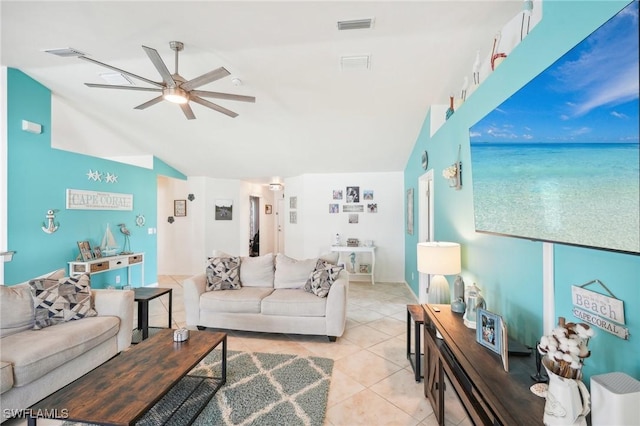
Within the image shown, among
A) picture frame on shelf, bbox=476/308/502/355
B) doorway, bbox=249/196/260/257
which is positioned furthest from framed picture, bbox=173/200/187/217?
picture frame on shelf, bbox=476/308/502/355

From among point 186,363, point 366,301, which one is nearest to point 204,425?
point 186,363

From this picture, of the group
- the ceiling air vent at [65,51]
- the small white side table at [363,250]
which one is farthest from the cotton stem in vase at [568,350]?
the small white side table at [363,250]

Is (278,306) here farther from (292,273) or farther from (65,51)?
(65,51)

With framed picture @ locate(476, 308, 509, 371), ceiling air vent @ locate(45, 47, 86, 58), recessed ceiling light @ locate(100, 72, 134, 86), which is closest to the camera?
framed picture @ locate(476, 308, 509, 371)

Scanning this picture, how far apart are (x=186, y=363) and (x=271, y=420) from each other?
67 centimetres

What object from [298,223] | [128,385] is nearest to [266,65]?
[128,385]

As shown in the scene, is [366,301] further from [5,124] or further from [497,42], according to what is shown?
[5,124]

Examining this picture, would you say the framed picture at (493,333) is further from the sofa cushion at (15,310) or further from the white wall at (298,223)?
the white wall at (298,223)

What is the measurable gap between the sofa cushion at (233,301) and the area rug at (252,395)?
55cm

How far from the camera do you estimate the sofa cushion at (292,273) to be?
3.38 m

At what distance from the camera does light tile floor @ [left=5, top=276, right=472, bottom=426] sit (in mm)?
1884

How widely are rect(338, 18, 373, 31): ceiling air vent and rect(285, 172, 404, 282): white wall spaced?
3.64 metres

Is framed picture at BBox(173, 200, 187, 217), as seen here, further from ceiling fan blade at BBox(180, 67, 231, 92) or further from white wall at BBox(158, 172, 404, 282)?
ceiling fan blade at BBox(180, 67, 231, 92)

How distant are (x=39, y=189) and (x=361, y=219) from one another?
5022 mm
